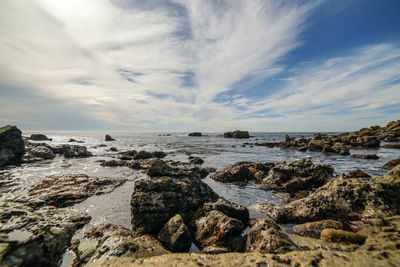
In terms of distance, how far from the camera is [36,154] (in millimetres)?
21828

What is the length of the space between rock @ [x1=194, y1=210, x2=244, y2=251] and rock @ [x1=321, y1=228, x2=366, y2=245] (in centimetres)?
243

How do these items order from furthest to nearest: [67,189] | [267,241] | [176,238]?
[67,189] < [176,238] < [267,241]

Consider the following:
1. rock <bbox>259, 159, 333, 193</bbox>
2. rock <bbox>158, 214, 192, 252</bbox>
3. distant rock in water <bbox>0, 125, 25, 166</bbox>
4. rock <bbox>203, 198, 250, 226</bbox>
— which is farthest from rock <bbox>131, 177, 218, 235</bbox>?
distant rock in water <bbox>0, 125, 25, 166</bbox>

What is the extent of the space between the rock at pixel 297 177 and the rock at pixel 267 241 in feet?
22.3

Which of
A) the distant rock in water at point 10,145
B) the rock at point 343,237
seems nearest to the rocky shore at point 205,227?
the rock at point 343,237

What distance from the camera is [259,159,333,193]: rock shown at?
1048cm

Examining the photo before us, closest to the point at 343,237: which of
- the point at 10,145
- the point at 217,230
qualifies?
the point at 217,230

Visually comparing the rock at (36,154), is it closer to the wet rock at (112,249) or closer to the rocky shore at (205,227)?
the rocky shore at (205,227)

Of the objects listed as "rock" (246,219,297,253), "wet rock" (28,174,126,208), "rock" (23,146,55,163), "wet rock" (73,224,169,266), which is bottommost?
"wet rock" (28,174,126,208)

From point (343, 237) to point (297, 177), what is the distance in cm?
737

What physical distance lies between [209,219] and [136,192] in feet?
11.2

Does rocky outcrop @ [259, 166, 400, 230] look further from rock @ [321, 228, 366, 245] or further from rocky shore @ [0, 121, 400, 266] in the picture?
rock @ [321, 228, 366, 245]

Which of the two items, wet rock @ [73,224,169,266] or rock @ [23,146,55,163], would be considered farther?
rock @ [23,146,55,163]

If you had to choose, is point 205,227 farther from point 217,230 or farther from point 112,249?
point 112,249
